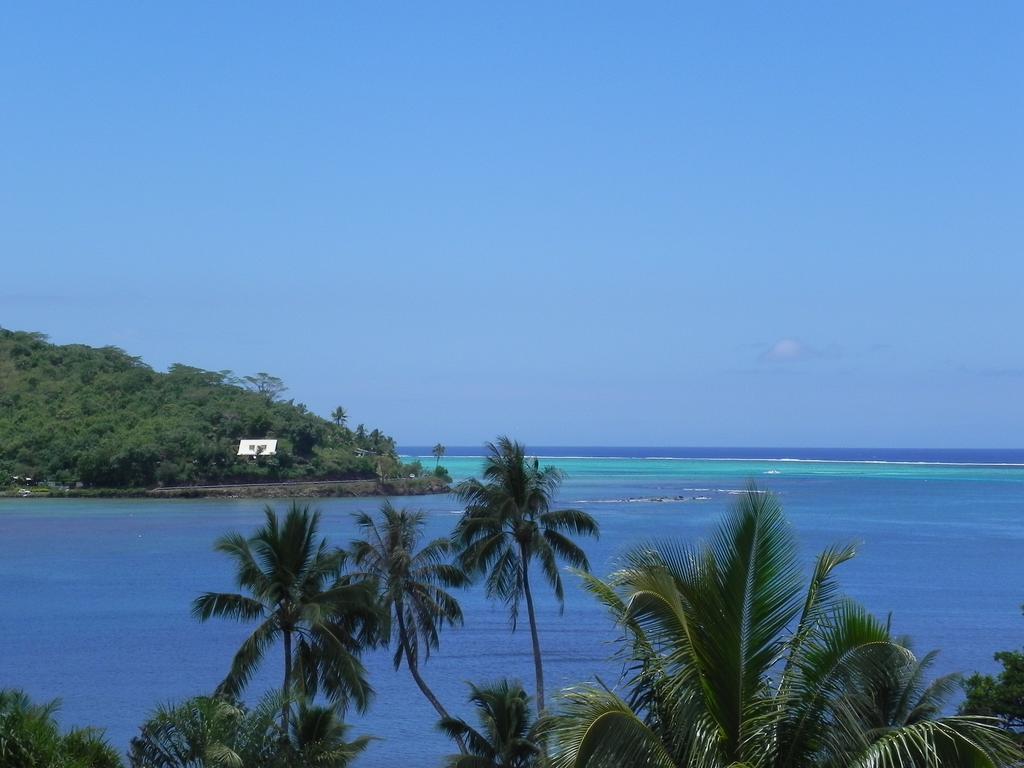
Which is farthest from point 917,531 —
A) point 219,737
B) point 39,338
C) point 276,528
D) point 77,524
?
point 39,338

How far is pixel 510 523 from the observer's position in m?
28.2

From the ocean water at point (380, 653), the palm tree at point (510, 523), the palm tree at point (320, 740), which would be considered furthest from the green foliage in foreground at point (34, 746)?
the palm tree at point (510, 523)

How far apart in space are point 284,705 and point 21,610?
157 feet

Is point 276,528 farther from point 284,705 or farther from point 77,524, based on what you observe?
point 77,524

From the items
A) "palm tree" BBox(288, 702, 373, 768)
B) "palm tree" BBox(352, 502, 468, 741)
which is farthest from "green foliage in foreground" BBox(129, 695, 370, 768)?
"palm tree" BBox(352, 502, 468, 741)

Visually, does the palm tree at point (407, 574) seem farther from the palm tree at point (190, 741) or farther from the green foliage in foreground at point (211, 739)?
the palm tree at point (190, 741)

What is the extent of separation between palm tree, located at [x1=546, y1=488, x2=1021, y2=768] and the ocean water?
0.48m

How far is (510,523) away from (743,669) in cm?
2025

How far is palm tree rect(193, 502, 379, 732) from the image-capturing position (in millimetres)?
22578

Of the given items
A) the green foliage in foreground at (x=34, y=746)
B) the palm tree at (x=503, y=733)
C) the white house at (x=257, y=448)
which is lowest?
the palm tree at (x=503, y=733)

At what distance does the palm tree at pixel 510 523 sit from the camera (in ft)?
91.3

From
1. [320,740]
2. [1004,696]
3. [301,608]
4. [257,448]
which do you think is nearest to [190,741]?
[320,740]

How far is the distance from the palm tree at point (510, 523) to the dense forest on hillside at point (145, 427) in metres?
111

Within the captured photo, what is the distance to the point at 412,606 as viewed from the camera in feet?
89.9
